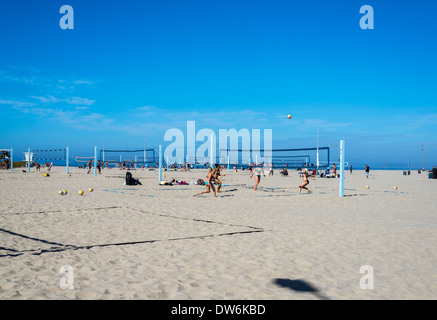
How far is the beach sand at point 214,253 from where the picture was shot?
140 inches

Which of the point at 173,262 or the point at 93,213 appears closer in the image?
the point at 173,262

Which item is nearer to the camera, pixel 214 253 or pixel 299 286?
pixel 299 286

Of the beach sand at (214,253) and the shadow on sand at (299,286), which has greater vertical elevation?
the beach sand at (214,253)

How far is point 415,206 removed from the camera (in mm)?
10484

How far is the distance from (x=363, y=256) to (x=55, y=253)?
4.46m

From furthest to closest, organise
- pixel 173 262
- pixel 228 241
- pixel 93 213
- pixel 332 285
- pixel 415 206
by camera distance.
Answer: pixel 415 206, pixel 93 213, pixel 228 241, pixel 173 262, pixel 332 285

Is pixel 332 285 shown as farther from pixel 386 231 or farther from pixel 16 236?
pixel 16 236

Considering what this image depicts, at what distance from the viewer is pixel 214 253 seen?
5.00 metres

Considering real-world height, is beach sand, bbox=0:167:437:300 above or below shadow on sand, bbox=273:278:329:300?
above

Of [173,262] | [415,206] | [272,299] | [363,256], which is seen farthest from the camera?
[415,206]

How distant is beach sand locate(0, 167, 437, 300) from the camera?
355 centimetres

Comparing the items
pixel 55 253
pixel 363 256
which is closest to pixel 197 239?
pixel 55 253
